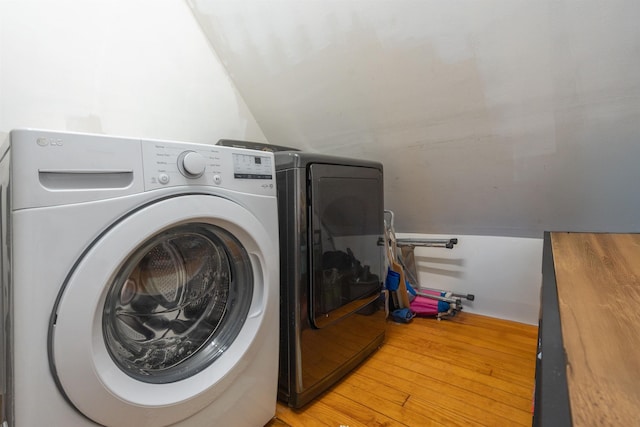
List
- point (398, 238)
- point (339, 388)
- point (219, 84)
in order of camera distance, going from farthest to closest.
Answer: point (398, 238)
point (219, 84)
point (339, 388)

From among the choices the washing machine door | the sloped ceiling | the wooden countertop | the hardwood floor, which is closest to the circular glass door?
the washing machine door

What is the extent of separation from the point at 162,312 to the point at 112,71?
1062mm

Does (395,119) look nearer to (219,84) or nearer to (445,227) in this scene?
(445,227)

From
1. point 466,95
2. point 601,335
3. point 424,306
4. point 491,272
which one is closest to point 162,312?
point 601,335

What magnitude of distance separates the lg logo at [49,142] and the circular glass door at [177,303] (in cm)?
25

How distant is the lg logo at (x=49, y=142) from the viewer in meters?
0.54

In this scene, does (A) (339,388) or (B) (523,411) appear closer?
(B) (523,411)

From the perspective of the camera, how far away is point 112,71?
1.28 metres

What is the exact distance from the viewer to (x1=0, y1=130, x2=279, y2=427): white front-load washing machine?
21.4 inches

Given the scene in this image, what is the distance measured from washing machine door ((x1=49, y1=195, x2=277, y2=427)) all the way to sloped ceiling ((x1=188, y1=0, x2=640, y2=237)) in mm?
884

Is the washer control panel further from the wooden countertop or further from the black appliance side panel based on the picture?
the wooden countertop

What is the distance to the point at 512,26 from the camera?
0.99 meters

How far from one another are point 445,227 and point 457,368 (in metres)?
0.85

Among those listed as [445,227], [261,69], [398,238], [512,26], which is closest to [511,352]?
[445,227]
